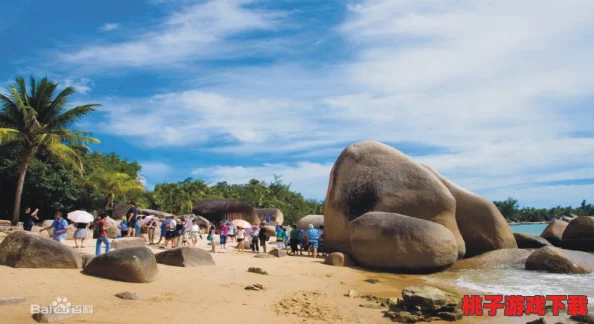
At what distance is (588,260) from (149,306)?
14.1 meters

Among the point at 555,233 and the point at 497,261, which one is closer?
the point at 497,261

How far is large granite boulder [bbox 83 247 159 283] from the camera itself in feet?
28.2

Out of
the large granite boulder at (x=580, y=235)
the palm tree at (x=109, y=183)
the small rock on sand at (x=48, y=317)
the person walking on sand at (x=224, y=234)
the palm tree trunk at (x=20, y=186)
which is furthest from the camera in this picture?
the palm tree at (x=109, y=183)

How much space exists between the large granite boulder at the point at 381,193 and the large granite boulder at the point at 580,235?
38.4ft

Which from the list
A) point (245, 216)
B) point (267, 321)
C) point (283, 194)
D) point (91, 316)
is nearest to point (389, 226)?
point (267, 321)

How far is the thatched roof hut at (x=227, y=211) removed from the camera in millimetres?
33188

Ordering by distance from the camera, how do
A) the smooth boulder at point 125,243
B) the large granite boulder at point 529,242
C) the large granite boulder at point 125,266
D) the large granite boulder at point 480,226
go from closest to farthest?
the large granite boulder at point 125,266, the smooth boulder at point 125,243, the large granite boulder at point 480,226, the large granite boulder at point 529,242

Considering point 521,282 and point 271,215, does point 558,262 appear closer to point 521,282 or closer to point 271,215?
point 521,282

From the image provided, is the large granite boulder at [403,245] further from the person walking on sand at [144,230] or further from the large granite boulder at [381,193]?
the person walking on sand at [144,230]

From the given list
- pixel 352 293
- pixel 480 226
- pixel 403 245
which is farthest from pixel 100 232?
pixel 480 226

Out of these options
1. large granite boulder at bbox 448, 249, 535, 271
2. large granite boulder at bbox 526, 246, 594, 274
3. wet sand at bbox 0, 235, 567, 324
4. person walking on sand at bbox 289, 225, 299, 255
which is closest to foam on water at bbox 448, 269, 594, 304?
large granite boulder at bbox 526, 246, 594, 274

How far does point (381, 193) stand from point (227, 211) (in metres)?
18.8

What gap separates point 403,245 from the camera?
13.8 metres

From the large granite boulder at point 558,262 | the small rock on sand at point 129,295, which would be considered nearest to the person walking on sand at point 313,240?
the large granite boulder at point 558,262
